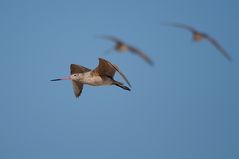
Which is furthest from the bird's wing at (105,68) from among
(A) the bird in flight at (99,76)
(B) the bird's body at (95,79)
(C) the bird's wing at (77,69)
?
(C) the bird's wing at (77,69)

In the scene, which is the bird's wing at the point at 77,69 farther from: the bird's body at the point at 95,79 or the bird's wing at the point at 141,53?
the bird's wing at the point at 141,53

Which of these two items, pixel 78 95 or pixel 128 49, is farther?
pixel 78 95

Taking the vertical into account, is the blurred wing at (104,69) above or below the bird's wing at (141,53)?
above

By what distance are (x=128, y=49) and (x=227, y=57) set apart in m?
2.14

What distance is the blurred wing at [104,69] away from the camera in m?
14.8

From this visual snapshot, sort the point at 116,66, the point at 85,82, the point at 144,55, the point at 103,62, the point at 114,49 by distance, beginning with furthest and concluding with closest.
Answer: the point at 85,82 → the point at 103,62 → the point at 116,66 → the point at 114,49 → the point at 144,55

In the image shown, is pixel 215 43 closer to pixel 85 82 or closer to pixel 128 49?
pixel 128 49

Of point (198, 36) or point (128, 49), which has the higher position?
point (198, 36)

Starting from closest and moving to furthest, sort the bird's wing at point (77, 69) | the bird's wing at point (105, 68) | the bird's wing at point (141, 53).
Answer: the bird's wing at point (141, 53) → the bird's wing at point (105, 68) → the bird's wing at point (77, 69)

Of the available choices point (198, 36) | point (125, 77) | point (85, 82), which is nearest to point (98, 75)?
point (85, 82)

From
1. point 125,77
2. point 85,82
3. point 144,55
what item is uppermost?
point 85,82

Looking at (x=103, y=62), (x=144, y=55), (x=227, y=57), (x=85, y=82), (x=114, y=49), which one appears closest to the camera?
(x=144, y=55)

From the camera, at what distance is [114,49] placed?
11.6 m

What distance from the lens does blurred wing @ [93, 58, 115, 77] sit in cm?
1484
